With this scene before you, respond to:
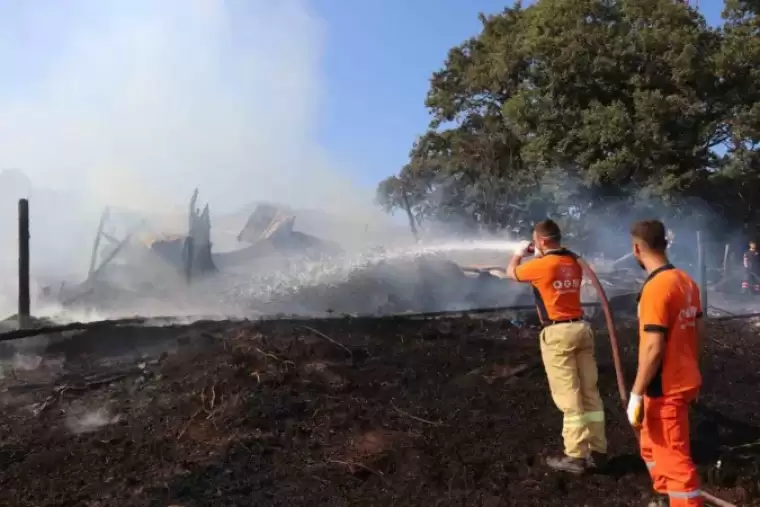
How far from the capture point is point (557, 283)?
15.3 ft

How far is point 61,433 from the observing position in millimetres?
5188

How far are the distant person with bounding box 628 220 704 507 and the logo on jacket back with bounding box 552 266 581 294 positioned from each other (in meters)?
1.15

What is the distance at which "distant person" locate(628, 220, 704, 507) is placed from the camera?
3.36 metres

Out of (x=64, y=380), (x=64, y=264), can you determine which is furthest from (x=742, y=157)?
(x=64, y=264)

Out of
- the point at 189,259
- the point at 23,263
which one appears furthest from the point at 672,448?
the point at 189,259

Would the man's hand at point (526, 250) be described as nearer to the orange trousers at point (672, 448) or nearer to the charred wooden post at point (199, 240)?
the orange trousers at point (672, 448)

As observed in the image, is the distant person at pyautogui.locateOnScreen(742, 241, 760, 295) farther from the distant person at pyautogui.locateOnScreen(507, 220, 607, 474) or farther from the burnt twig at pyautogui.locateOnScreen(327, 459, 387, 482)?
the burnt twig at pyautogui.locateOnScreen(327, 459, 387, 482)

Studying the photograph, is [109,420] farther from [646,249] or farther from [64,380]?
[646,249]

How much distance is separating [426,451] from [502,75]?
1739 cm

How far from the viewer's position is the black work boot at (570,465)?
175 inches

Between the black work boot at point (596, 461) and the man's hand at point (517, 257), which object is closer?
the black work boot at point (596, 461)

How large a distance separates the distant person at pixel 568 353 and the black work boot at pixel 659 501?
1.43 ft

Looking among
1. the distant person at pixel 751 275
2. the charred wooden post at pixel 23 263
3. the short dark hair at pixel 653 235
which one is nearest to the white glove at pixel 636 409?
the short dark hair at pixel 653 235

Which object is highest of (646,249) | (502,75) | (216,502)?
(502,75)
